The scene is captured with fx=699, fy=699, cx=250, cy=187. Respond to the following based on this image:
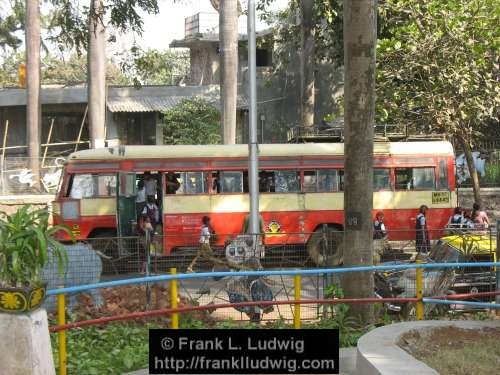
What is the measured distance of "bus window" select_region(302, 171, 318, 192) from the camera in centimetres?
1714

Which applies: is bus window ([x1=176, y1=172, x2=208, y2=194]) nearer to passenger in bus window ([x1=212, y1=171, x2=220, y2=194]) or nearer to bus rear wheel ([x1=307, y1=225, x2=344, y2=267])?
passenger in bus window ([x1=212, y1=171, x2=220, y2=194])


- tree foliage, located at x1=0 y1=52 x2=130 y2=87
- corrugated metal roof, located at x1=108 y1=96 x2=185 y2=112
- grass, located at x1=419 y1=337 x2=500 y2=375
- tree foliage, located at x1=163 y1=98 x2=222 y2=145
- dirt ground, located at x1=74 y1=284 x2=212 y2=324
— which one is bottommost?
dirt ground, located at x1=74 y1=284 x2=212 y2=324

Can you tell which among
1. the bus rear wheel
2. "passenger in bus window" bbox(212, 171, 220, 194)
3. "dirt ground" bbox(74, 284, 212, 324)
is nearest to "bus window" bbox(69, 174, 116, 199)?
"passenger in bus window" bbox(212, 171, 220, 194)

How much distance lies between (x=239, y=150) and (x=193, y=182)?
136 cm

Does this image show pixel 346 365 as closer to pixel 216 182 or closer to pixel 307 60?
pixel 216 182

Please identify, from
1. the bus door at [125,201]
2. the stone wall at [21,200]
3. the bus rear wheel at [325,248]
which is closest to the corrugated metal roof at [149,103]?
the stone wall at [21,200]

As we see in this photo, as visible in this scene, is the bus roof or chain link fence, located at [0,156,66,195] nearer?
the bus roof

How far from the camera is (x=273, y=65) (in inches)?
1259

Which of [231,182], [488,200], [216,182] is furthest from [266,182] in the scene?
[488,200]

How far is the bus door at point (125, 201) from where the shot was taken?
1652cm

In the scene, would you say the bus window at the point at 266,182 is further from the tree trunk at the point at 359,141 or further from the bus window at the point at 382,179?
the tree trunk at the point at 359,141

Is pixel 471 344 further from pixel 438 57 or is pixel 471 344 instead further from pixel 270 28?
pixel 270 28

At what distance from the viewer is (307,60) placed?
24.5m

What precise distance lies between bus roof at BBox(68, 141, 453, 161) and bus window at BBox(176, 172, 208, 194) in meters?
0.43
